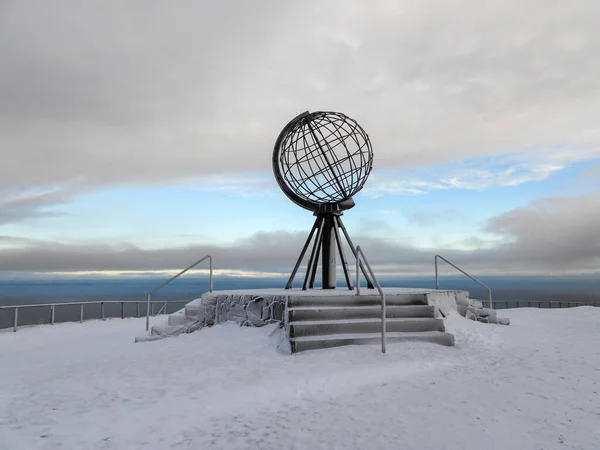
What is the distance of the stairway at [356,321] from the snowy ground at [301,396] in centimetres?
31

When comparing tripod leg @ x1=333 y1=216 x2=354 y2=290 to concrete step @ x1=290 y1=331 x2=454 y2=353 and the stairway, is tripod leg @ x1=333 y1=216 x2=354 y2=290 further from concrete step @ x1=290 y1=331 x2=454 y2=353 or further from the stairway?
concrete step @ x1=290 y1=331 x2=454 y2=353

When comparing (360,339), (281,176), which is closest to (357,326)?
(360,339)

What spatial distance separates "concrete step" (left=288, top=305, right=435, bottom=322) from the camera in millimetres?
7824

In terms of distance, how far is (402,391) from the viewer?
16.4 feet

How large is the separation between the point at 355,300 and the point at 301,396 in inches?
149

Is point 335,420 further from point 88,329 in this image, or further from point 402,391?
point 88,329

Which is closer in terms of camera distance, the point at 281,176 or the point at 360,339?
the point at 360,339

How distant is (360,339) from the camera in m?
7.30

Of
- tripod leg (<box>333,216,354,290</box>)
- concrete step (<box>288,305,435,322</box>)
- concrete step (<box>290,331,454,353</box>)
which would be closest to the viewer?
concrete step (<box>290,331,454,353</box>)

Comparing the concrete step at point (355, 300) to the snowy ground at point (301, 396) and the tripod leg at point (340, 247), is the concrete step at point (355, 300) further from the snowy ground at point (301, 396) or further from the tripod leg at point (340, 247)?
the tripod leg at point (340, 247)

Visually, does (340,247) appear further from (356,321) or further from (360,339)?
(360,339)

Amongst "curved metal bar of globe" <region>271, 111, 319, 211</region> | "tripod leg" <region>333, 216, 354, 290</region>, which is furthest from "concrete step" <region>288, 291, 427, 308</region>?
"curved metal bar of globe" <region>271, 111, 319, 211</region>

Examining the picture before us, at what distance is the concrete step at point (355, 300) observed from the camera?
27.0 ft

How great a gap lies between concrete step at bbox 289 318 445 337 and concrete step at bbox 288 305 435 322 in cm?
15
